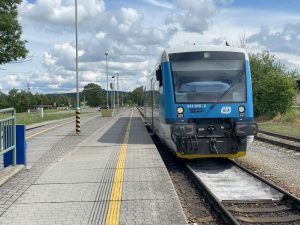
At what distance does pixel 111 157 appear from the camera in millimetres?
13188

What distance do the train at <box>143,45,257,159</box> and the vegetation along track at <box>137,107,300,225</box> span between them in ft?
2.14

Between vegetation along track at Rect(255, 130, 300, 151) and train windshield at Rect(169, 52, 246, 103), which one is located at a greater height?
train windshield at Rect(169, 52, 246, 103)

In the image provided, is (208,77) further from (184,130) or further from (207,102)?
(184,130)

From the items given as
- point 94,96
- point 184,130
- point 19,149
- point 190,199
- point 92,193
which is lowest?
point 190,199

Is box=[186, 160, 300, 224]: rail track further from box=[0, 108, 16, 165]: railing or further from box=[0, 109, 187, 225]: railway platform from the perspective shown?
box=[0, 108, 16, 165]: railing

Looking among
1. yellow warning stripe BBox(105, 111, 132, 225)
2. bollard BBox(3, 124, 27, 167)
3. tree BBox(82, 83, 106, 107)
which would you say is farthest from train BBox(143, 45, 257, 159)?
tree BBox(82, 83, 106, 107)

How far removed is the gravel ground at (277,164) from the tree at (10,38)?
28.5 meters

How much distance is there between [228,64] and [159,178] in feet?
15.9

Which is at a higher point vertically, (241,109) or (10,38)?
(10,38)

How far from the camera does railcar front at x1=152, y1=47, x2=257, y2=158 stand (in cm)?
1239

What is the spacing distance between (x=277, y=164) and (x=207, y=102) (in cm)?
281

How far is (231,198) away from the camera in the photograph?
29.3ft

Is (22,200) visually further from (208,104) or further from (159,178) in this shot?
(208,104)

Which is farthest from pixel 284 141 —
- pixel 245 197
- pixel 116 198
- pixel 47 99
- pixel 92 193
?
pixel 47 99
